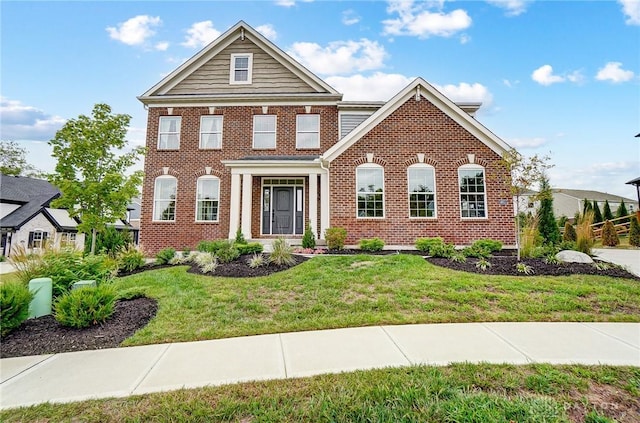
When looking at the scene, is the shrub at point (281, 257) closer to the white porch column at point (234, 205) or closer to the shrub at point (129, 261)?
the shrub at point (129, 261)

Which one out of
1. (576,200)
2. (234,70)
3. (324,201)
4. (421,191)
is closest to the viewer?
(421,191)

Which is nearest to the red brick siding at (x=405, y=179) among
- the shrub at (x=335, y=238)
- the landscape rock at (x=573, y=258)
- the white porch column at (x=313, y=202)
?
the shrub at (x=335, y=238)

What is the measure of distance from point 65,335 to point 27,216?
25.0m

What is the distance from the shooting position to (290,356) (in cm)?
341

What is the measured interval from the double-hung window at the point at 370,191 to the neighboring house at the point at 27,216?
2015 centimetres

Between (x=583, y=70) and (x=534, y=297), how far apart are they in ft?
33.3

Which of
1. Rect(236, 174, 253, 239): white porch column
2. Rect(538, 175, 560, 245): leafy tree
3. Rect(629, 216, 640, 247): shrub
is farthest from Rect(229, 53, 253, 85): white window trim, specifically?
Rect(629, 216, 640, 247): shrub

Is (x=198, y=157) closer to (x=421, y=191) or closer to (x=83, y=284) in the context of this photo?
(x=83, y=284)

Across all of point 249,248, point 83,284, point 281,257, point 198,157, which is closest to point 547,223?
point 281,257

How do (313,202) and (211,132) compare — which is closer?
(313,202)

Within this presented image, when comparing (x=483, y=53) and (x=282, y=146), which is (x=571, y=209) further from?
(x=282, y=146)

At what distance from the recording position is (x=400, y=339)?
12.7 feet

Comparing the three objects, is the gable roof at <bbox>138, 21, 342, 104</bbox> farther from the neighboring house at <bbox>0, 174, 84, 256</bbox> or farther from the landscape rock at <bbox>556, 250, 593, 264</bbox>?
the neighboring house at <bbox>0, 174, 84, 256</bbox>

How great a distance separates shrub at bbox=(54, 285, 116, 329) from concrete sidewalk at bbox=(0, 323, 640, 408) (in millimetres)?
694
